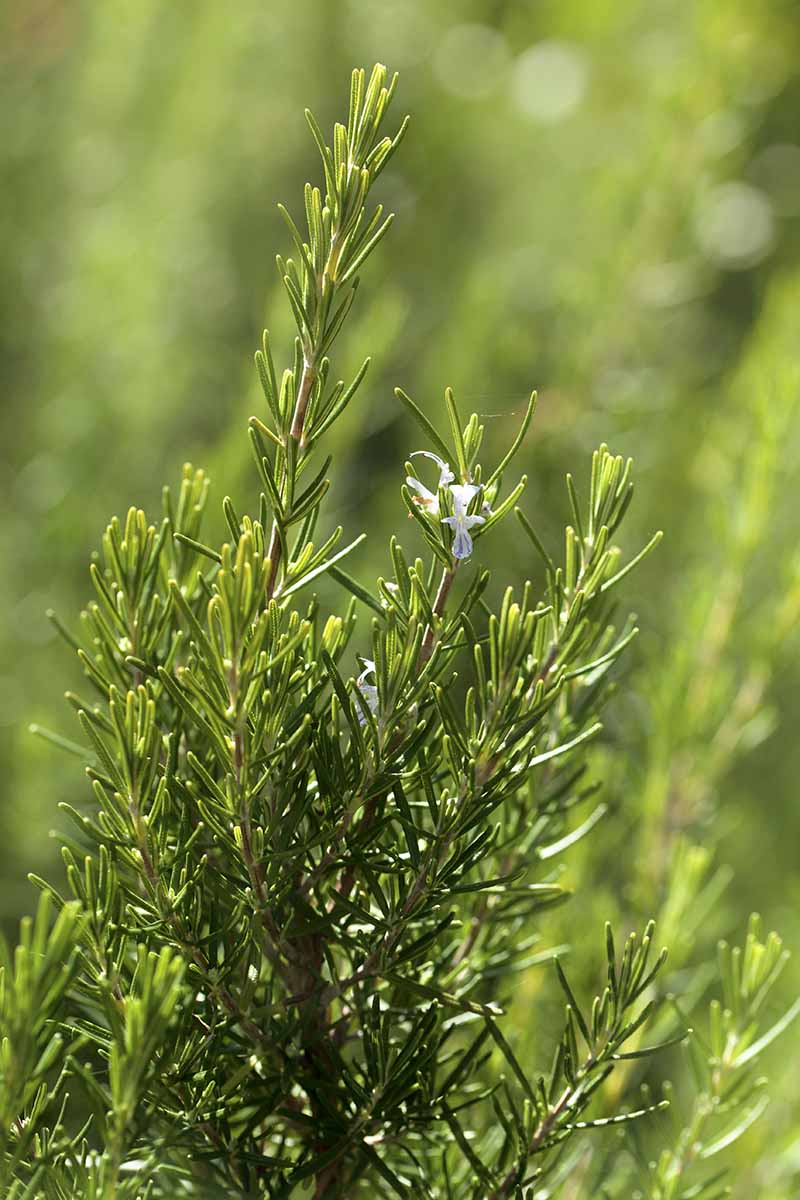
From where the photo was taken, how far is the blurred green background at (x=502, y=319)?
425mm

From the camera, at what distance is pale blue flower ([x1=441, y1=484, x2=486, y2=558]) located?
0.19m

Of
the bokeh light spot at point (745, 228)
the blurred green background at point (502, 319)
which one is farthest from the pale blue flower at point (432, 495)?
the bokeh light spot at point (745, 228)

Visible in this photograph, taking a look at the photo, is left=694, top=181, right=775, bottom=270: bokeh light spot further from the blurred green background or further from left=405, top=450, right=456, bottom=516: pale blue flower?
left=405, top=450, right=456, bottom=516: pale blue flower

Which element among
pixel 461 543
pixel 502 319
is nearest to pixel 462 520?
pixel 461 543

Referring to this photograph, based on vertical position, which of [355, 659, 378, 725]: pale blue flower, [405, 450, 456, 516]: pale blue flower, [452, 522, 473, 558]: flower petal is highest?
[405, 450, 456, 516]: pale blue flower

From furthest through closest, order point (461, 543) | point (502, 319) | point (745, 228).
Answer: point (745, 228) < point (502, 319) < point (461, 543)

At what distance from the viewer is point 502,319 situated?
2.16ft

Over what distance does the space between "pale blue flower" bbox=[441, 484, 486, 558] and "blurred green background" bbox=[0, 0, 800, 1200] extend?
15 cm

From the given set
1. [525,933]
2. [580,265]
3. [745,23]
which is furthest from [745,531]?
[745,23]

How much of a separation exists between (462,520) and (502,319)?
0.49 metres

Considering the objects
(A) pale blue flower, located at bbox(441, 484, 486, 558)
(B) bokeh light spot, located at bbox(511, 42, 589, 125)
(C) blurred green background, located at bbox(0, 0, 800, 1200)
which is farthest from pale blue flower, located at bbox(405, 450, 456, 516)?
(B) bokeh light spot, located at bbox(511, 42, 589, 125)

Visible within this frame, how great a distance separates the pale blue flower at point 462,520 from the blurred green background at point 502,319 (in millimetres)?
149

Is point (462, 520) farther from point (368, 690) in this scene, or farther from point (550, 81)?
point (550, 81)

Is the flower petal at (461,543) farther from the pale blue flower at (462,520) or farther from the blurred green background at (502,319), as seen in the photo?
the blurred green background at (502,319)
